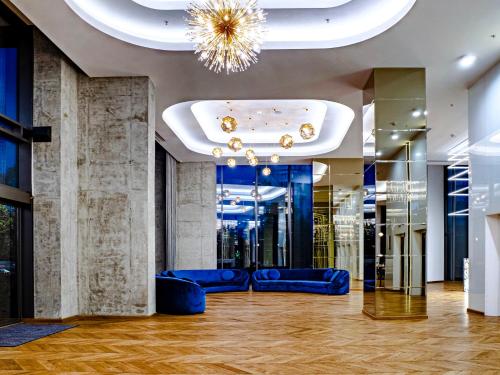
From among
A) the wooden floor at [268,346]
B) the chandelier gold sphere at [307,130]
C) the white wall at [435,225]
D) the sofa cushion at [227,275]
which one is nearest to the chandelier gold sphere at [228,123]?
the chandelier gold sphere at [307,130]

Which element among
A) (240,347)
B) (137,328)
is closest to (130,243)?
(137,328)

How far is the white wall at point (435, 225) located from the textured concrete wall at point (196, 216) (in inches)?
303

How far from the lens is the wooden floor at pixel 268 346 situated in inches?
195

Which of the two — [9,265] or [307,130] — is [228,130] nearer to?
[307,130]

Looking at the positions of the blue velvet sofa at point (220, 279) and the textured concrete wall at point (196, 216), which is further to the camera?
the textured concrete wall at point (196, 216)

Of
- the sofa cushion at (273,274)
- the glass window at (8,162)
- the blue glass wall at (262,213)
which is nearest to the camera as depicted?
the glass window at (8,162)

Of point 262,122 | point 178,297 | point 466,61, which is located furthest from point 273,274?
point 466,61

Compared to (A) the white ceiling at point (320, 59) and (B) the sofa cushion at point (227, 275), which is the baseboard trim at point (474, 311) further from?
(B) the sofa cushion at point (227, 275)

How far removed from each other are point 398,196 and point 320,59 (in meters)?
2.57

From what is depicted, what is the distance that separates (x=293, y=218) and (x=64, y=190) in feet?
33.7

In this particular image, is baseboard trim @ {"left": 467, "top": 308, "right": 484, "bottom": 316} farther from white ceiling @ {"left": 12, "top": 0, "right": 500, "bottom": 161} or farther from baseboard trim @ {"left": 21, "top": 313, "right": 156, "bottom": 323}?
baseboard trim @ {"left": 21, "top": 313, "right": 156, "bottom": 323}

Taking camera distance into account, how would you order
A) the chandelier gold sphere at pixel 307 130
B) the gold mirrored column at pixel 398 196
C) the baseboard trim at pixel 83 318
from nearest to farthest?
the baseboard trim at pixel 83 318, the gold mirrored column at pixel 398 196, the chandelier gold sphere at pixel 307 130

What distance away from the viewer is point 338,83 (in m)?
8.70

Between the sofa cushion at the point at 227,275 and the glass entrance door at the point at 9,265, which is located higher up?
the glass entrance door at the point at 9,265
